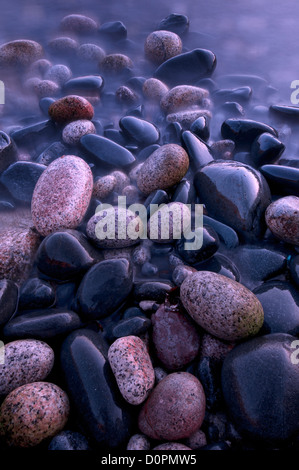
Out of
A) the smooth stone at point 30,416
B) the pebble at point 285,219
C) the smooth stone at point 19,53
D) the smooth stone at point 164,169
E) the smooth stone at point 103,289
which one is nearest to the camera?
the smooth stone at point 30,416

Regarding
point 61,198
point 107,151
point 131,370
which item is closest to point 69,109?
point 107,151

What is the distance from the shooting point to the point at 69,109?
369 centimetres

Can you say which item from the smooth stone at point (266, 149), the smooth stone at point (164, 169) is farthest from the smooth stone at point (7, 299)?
the smooth stone at point (266, 149)

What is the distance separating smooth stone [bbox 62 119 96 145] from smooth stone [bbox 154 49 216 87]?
180cm

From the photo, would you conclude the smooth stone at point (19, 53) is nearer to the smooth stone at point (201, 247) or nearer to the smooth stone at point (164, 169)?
the smooth stone at point (164, 169)

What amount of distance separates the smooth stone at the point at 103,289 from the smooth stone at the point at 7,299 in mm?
459

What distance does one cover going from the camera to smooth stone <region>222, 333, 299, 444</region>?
1.76m

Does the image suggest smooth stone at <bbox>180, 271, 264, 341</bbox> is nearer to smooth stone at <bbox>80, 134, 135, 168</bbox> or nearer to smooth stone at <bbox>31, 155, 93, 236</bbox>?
smooth stone at <bbox>31, 155, 93, 236</bbox>

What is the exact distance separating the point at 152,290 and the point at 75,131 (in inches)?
86.8

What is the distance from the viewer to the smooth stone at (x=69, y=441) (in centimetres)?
173

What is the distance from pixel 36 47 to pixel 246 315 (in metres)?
5.24

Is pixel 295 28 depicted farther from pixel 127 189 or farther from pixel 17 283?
pixel 17 283

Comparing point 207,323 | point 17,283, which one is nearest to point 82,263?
point 17,283
